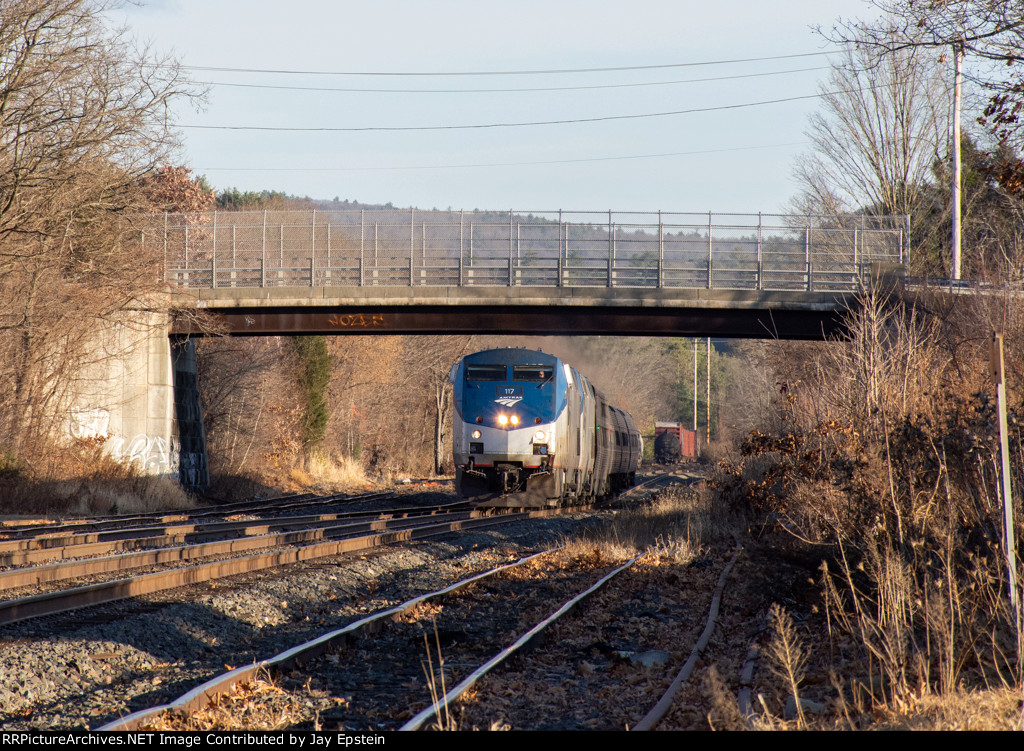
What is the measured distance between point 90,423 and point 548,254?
45.1 ft

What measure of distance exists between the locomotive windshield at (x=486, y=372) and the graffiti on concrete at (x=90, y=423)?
1070 cm

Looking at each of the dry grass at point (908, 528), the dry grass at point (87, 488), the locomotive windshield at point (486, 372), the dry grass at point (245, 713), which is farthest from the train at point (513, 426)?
the dry grass at point (245, 713)

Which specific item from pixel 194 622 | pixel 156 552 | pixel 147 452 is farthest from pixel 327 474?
pixel 194 622

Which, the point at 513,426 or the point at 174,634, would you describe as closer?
the point at 174,634

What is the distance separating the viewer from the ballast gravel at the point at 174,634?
6.59 m

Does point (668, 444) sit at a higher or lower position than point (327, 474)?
lower

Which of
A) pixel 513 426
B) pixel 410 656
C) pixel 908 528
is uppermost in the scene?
pixel 513 426

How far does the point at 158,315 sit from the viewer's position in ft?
95.7

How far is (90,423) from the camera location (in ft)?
88.7

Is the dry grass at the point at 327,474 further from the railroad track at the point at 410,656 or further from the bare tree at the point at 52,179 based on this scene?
the railroad track at the point at 410,656

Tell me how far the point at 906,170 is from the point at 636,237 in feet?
75.9

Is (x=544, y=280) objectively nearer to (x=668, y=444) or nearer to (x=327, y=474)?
(x=327, y=474)

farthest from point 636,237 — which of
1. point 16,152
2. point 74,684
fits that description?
point 74,684

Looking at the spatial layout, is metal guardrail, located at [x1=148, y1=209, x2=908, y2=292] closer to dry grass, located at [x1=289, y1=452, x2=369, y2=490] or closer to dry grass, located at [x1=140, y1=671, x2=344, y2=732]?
dry grass, located at [x1=289, y1=452, x2=369, y2=490]
